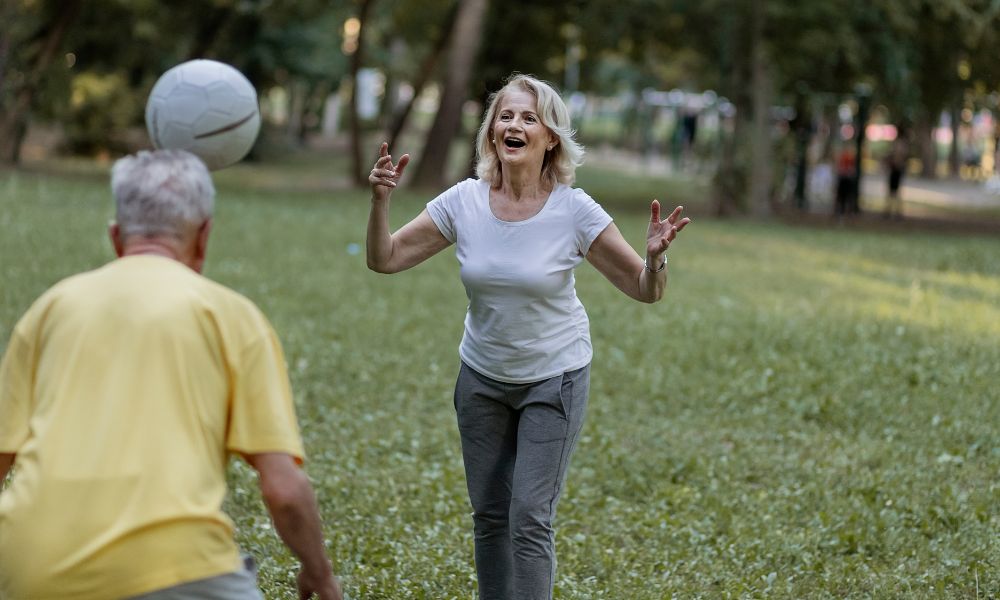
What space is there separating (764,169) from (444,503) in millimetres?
22112

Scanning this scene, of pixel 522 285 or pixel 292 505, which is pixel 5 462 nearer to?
pixel 292 505

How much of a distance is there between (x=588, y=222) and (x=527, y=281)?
1.05 feet

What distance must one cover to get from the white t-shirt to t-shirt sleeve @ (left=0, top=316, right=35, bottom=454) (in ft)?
6.62

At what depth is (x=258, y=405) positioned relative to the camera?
10.1ft

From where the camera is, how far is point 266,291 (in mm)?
14484

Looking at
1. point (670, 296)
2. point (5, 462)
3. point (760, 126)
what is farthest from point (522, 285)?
point (760, 126)

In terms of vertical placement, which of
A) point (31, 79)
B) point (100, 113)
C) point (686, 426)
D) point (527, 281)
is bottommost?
point (686, 426)

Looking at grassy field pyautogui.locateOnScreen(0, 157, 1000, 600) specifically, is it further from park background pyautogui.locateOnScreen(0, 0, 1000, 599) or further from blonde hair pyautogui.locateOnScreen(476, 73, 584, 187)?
blonde hair pyautogui.locateOnScreen(476, 73, 584, 187)

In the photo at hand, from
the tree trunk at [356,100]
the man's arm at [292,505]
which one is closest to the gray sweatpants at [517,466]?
the man's arm at [292,505]

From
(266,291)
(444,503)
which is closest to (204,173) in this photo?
(444,503)

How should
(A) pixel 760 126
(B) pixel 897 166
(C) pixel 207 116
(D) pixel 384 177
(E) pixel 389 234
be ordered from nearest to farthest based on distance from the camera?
(D) pixel 384 177 → (E) pixel 389 234 → (C) pixel 207 116 → (A) pixel 760 126 → (B) pixel 897 166

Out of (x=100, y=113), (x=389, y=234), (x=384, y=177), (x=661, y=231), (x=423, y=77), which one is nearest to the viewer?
(x=661, y=231)

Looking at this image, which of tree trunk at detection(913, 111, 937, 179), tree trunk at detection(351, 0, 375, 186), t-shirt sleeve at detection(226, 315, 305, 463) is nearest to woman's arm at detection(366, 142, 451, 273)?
t-shirt sleeve at detection(226, 315, 305, 463)

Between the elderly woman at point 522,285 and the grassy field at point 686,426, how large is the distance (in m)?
1.32
